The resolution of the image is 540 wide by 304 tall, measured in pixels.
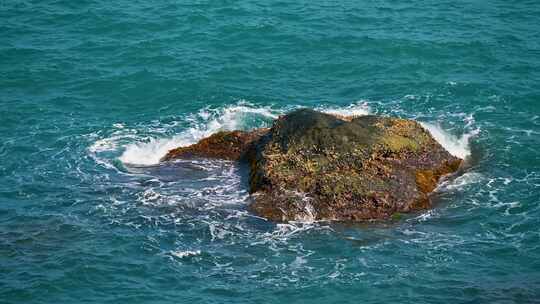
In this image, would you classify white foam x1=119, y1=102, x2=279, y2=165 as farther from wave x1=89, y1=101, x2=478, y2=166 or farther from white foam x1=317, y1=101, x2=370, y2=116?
white foam x1=317, y1=101, x2=370, y2=116

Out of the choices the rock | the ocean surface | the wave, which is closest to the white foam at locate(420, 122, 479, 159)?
the wave

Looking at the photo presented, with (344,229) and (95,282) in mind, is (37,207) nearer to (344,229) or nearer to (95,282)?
(95,282)

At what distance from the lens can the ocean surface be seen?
29734mm

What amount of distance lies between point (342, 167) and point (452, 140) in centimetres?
829

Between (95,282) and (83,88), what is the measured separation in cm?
1975

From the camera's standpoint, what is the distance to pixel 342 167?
3447cm

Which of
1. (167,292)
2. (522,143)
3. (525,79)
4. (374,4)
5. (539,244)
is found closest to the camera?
(167,292)

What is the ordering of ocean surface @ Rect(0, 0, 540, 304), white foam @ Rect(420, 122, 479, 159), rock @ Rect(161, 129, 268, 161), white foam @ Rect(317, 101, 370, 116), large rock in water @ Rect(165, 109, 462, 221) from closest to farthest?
ocean surface @ Rect(0, 0, 540, 304) < large rock in water @ Rect(165, 109, 462, 221) < rock @ Rect(161, 129, 268, 161) < white foam @ Rect(420, 122, 479, 159) < white foam @ Rect(317, 101, 370, 116)

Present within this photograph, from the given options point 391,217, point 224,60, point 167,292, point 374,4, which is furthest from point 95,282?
point 374,4

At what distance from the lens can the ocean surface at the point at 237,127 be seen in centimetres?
2973

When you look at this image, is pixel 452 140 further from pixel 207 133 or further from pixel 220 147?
pixel 207 133

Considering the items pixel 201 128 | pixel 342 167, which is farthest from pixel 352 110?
pixel 342 167

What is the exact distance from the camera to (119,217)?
111ft

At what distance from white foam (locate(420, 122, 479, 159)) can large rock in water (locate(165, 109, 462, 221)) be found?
1829mm
